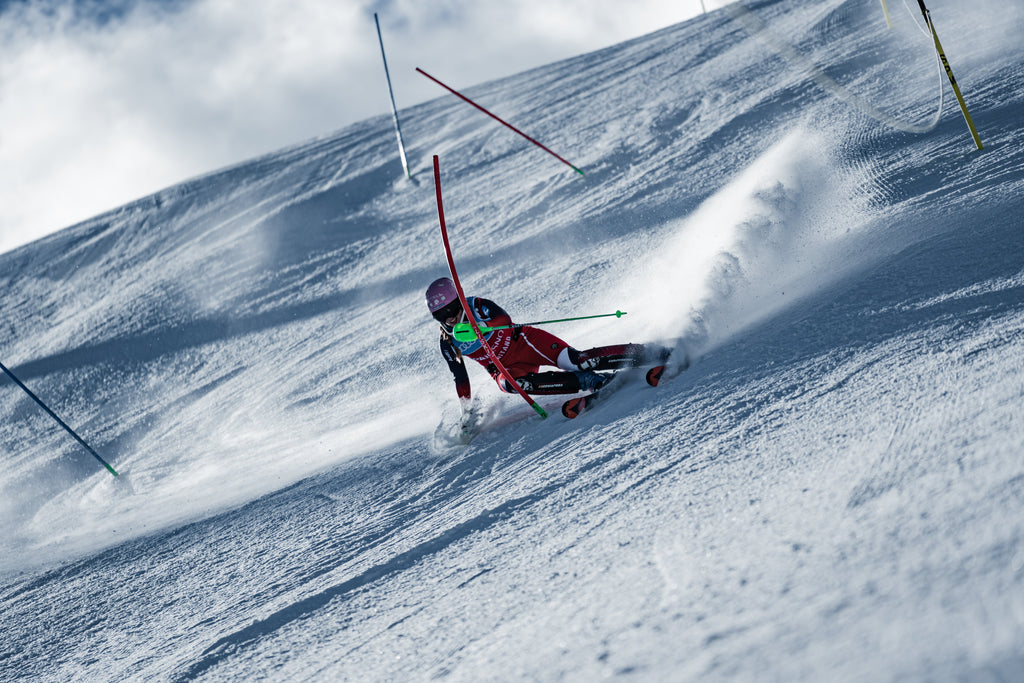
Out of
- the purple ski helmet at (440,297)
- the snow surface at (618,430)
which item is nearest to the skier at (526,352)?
the purple ski helmet at (440,297)

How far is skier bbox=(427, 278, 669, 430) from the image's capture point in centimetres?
482

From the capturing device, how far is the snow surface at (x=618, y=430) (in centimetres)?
244

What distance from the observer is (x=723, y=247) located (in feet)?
19.8

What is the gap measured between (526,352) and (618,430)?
1177 mm

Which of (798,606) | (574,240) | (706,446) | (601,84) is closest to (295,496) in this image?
(706,446)

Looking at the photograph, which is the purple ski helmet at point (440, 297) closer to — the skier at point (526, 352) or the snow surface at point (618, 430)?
the skier at point (526, 352)

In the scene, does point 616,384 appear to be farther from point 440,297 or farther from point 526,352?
point 440,297

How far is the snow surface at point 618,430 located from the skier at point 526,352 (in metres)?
0.26

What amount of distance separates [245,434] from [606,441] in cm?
491

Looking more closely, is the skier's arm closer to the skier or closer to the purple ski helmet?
the skier

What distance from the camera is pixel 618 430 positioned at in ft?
13.5

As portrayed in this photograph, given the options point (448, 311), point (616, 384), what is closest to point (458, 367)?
point (448, 311)

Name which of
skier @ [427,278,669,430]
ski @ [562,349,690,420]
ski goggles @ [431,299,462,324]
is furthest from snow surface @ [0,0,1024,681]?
ski goggles @ [431,299,462,324]

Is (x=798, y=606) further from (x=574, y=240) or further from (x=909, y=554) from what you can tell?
(x=574, y=240)
